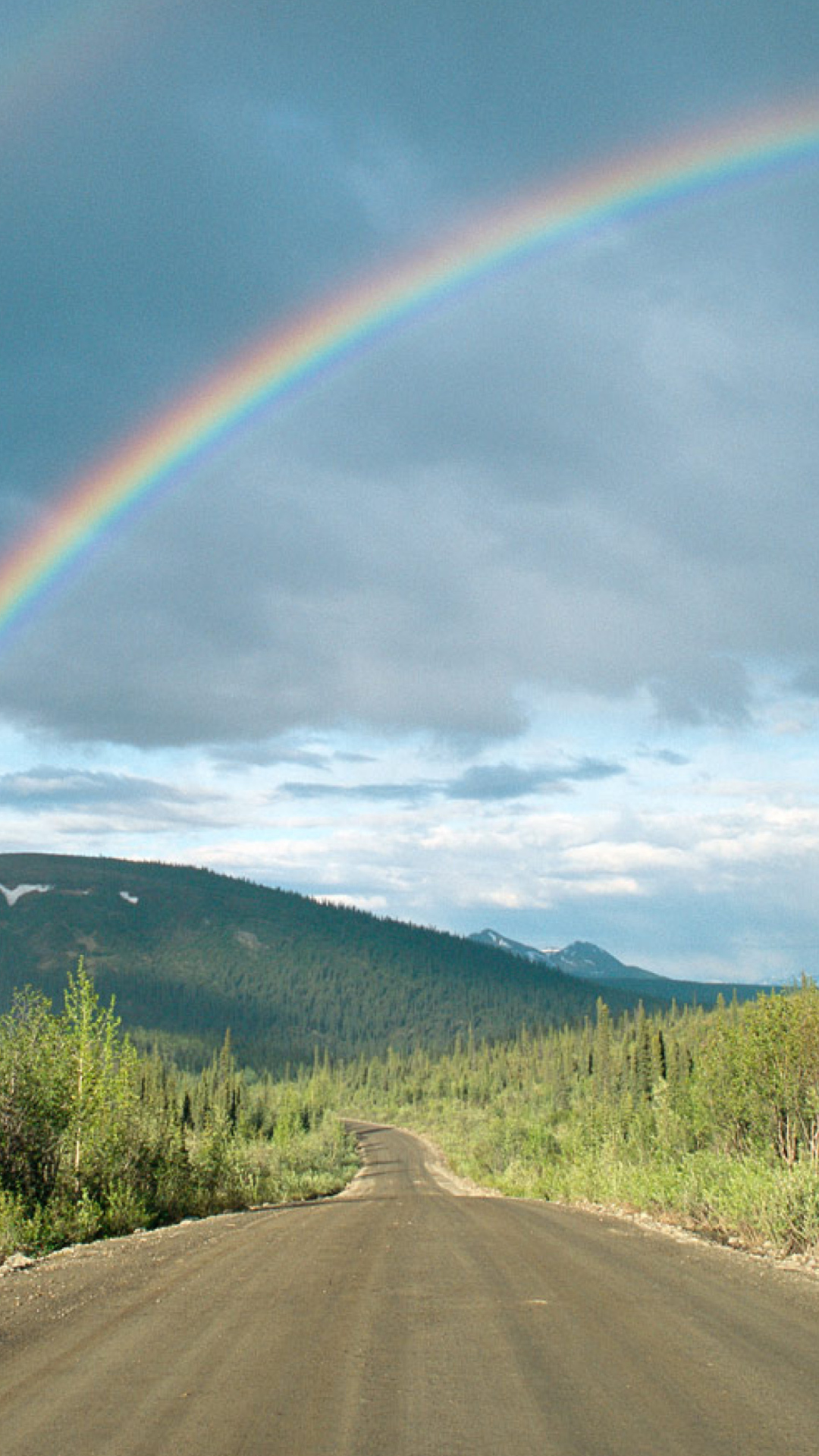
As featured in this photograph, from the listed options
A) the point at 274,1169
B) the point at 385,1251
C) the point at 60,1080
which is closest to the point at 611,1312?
the point at 385,1251

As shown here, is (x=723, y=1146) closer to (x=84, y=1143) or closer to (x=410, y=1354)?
(x=84, y=1143)

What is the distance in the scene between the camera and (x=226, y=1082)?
108m

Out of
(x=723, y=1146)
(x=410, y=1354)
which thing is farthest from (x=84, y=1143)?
(x=723, y=1146)

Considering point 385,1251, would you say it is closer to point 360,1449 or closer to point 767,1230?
point 767,1230

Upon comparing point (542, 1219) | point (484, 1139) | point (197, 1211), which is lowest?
point (484, 1139)

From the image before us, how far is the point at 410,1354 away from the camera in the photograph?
823 cm

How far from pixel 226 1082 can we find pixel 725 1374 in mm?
108927

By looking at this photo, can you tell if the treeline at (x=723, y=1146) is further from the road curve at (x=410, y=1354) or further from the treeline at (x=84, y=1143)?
the treeline at (x=84, y=1143)

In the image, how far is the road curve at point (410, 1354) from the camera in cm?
622

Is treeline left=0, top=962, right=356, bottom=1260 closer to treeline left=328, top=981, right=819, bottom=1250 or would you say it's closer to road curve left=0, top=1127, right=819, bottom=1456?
road curve left=0, top=1127, right=819, bottom=1456

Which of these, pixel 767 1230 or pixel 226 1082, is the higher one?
pixel 767 1230

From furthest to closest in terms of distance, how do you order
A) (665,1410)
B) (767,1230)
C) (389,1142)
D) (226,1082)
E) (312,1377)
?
(389,1142), (226,1082), (767,1230), (312,1377), (665,1410)

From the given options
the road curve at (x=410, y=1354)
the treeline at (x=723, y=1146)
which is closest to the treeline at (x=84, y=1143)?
the road curve at (x=410, y=1354)

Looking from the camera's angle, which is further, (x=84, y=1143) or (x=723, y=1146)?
(x=723, y=1146)
